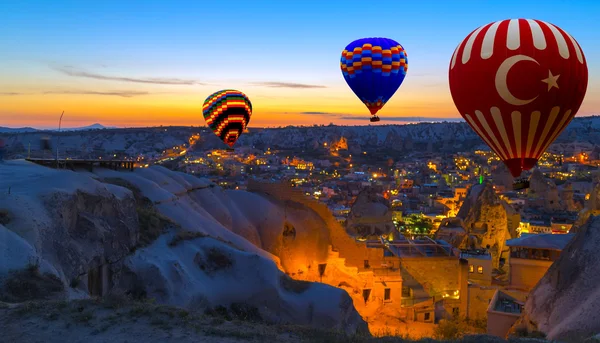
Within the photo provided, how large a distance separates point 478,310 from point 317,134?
125 metres

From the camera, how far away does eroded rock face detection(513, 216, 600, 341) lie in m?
11.2

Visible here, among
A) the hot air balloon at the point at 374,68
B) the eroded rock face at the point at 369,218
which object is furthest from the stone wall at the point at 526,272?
the eroded rock face at the point at 369,218

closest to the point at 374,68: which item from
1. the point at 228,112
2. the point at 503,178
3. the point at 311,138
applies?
the point at 228,112

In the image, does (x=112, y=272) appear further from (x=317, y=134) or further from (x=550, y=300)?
(x=317, y=134)

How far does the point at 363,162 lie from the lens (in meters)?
87.7

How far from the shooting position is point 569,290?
40.4 ft

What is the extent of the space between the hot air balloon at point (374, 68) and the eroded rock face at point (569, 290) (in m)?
8.82

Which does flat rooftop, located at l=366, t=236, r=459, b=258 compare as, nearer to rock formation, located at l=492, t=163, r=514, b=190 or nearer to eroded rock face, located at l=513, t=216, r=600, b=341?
eroded rock face, located at l=513, t=216, r=600, b=341

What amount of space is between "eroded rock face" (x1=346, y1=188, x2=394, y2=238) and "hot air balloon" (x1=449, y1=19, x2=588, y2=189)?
1401 centimetres

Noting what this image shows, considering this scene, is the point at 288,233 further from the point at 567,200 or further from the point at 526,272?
the point at 567,200

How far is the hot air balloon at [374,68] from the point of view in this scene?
1973 cm

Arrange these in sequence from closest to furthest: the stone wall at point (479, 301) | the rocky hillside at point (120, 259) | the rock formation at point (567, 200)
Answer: the rocky hillside at point (120, 259), the stone wall at point (479, 301), the rock formation at point (567, 200)

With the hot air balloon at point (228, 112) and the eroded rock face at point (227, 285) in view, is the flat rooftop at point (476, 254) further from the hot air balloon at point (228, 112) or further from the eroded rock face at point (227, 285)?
the hot air balloon at point (228, 112)

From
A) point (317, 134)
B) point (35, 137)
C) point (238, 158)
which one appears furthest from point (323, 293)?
point (317, 134)
